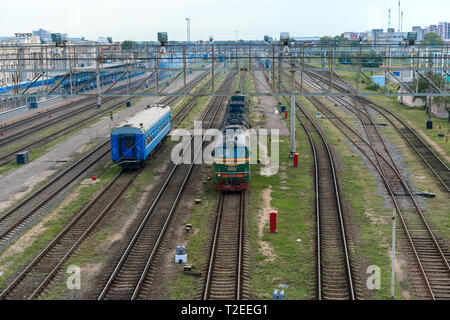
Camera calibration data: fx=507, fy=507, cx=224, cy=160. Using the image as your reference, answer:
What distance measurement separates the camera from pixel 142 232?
23.0m

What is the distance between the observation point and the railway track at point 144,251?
17234 mm

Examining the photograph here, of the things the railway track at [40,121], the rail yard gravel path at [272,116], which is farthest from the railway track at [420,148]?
the railway track at [40,121]

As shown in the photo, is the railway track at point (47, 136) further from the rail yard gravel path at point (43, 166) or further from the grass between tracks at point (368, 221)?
the grass between tracks at point (368, 221)

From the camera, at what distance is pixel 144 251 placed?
814 inches

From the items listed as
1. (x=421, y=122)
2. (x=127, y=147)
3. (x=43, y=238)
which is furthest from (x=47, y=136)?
(x=421, y=122)

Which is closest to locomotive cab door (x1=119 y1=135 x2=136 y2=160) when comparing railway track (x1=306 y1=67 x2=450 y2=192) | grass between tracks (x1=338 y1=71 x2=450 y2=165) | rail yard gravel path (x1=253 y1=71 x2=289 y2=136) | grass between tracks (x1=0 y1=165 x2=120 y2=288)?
grass between tracks (x1=0 y1=165 x2=120 y2=288)

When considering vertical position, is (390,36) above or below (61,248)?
above

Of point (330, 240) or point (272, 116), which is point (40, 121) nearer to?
point (272, 116)

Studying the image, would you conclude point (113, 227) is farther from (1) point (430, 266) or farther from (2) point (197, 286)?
(1) point (430, 266)

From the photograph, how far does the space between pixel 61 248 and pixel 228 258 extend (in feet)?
23.3

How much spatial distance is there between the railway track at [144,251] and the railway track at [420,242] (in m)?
9.51

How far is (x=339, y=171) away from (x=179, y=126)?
2369 cm

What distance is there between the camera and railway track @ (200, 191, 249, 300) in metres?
17.0
